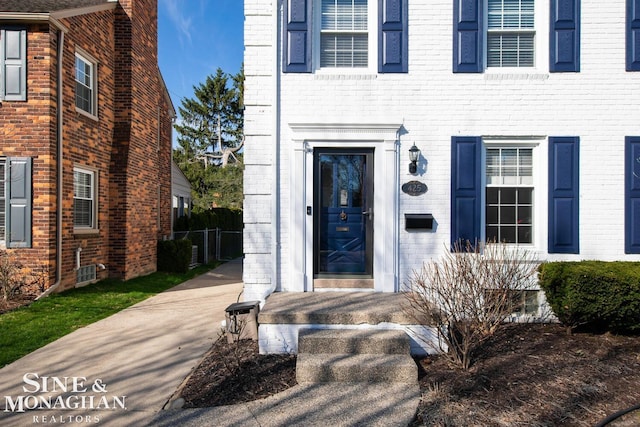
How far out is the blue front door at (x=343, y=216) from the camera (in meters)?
5.77

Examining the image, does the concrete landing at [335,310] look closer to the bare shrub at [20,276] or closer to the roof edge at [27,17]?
the bare shrub at [20,276]

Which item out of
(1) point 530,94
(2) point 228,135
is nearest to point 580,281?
(1) point 530,94

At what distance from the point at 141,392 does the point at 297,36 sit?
4942 mm

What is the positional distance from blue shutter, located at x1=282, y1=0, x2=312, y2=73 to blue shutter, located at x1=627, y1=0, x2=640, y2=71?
15.5 ft

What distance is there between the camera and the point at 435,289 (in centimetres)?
421

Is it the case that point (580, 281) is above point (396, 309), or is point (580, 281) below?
above

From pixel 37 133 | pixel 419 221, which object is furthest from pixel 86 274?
pixel 419 221

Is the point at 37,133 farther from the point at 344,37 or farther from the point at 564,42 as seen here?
the point at 564,42

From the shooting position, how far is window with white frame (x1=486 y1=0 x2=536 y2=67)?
577 cm

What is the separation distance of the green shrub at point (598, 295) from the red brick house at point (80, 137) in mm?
8666

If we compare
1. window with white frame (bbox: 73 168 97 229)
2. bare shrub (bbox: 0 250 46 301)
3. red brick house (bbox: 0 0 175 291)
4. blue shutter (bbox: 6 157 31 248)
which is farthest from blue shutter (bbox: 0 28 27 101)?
bare shrub (bbox: 0 250 46 301)

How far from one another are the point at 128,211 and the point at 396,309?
7.48 m

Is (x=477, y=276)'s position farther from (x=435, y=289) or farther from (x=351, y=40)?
(x=351, y=40)

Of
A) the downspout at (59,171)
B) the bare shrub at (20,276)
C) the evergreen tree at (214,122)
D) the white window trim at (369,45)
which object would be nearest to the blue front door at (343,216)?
the white window trim at (369,45)
